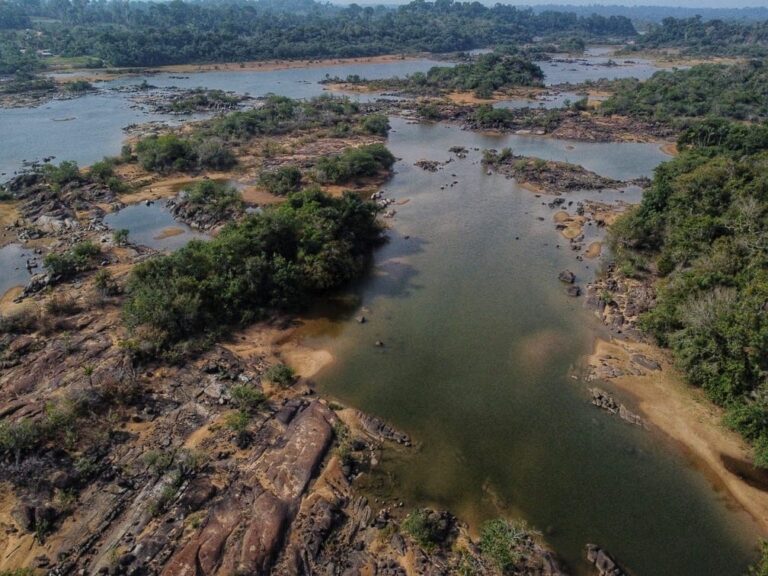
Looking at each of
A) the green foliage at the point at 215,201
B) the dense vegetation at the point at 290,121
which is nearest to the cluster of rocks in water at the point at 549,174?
the dense vegetation at the point at 290,121

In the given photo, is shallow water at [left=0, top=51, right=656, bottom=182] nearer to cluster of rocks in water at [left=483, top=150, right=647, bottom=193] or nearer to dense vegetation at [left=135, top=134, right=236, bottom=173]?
dense vegetation at [left=135, top=134, right=236, bottom=173]

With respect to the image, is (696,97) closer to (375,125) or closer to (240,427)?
(375,125)

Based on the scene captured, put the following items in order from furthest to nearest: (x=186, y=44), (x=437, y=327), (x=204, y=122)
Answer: (x=186, y=44)
(x=204, y=122)
(x=437, y=327)

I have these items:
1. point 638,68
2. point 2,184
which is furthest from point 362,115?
point 638,68

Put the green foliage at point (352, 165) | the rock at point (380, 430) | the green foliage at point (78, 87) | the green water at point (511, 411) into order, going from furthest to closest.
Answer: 1. the green foliage at point (78, 87)
2. the green foliage at point (352, 165)
3. the rock at point (380, 430)
4. the green water at point (511, 411)

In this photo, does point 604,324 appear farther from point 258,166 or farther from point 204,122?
point 204,122

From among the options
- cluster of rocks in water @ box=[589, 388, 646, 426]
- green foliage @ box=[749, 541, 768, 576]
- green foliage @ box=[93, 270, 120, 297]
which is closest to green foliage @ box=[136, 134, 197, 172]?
green foliage @ box=[93, 270, 120, 297]

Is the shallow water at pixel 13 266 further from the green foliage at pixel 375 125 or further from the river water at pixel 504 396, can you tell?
the green foliage at pixel 375 125
